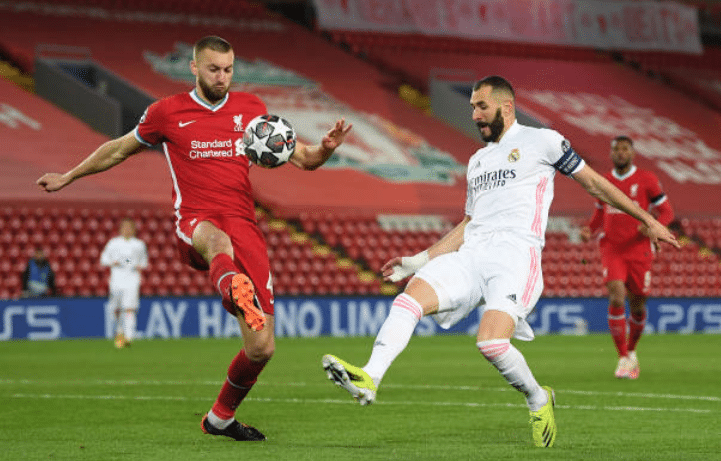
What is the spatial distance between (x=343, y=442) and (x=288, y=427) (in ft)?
3.06

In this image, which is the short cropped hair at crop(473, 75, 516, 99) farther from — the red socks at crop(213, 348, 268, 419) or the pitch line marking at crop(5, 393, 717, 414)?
the pitch line marking at crop(5, 393, 717, 414)

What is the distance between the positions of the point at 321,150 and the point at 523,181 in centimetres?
110

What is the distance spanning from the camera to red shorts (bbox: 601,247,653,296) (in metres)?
12.3

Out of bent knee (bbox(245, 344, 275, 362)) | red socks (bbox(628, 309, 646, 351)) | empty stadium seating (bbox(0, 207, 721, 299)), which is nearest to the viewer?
bent knee (bbox(245, 344, 275, 362))

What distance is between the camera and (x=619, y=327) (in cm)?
1235

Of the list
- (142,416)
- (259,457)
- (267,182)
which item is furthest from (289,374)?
(267,182)

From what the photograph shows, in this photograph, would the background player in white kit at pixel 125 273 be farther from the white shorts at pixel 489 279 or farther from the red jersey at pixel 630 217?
the white shorts at pixel 489 279

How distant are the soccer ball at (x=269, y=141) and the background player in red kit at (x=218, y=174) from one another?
16 centimetres

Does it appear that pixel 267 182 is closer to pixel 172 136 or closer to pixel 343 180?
pixel 343 180

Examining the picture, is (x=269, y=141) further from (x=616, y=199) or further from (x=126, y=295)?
(x=126, y=295)

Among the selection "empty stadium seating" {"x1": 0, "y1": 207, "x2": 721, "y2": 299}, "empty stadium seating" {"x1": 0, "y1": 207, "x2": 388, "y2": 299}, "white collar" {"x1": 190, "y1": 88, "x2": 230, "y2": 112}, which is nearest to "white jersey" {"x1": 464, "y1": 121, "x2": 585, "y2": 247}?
"white collar" {"x1": 190, "y1": 88, "x2": 230, "y2": 112}

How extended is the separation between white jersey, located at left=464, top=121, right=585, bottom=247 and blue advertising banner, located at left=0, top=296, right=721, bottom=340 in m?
14.0

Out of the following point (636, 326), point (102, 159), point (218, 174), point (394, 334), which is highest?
point (102, 159)

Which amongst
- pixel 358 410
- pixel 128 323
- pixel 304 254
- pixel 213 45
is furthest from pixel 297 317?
pixel 213 45
